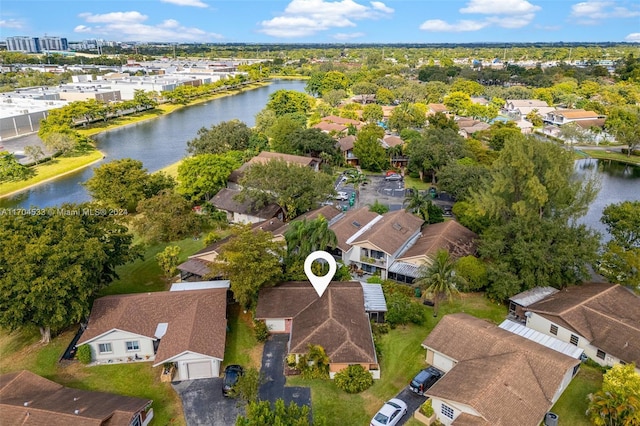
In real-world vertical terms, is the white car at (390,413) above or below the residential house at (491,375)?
below

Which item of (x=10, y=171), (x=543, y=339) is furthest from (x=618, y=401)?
(x=10, y=171)

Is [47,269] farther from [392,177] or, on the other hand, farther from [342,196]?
[392,177]

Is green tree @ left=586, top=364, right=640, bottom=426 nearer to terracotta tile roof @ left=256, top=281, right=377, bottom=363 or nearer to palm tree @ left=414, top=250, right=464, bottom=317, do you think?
palm tree @ left=414, top=250, right=464, bottom=317

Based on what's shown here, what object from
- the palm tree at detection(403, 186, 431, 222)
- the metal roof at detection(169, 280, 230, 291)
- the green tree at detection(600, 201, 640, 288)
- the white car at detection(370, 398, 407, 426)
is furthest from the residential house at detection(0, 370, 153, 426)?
the green tree at detection(600, 201, 640, 288)

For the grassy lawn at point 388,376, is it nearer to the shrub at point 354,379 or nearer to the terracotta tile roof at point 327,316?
the shrub at point 354,379

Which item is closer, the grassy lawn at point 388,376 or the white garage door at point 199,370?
the grassy lawn at point 388,376

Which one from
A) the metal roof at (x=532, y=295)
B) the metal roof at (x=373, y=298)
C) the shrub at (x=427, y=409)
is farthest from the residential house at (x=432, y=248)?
the shrub at (x=427, y=409)
